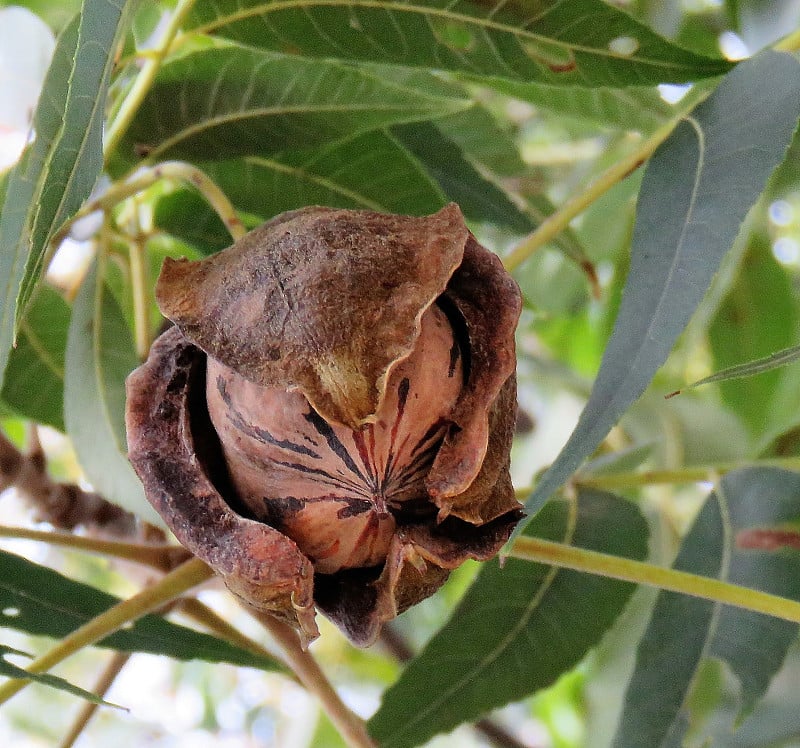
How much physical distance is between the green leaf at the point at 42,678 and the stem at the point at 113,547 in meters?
0.12

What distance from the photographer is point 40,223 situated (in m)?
0.73

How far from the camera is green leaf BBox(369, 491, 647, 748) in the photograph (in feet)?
3.86

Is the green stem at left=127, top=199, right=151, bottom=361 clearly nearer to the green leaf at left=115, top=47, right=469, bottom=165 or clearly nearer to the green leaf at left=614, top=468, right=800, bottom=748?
the green leaf at left=115, top=47, right=469, bottom=165

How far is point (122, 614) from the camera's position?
90 cm

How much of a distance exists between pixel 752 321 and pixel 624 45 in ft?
3.65

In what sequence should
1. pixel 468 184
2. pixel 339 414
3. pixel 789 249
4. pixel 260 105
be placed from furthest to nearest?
pixel 789 249, pixel 468 184, pixel 260 105, pixel 339 414

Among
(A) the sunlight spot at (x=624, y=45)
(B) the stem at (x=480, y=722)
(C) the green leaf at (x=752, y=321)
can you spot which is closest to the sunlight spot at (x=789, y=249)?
(C) the green leaf at (x=752, y=321)

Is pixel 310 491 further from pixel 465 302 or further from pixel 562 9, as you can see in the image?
pixel 562 9

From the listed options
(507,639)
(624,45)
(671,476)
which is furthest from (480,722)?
(624,45)

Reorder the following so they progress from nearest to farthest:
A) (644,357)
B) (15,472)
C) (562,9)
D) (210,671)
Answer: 1. (644,357)
2. (562,9)
3. (15,472)
4. (210,671)

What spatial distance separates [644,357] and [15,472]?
75 centimetres

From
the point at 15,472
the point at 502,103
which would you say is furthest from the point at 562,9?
the point at 502,103

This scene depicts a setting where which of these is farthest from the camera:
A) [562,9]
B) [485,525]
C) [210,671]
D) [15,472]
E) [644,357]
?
[210,671]

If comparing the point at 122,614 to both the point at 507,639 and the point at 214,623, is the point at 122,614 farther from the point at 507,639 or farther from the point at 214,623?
the point at 507,639
